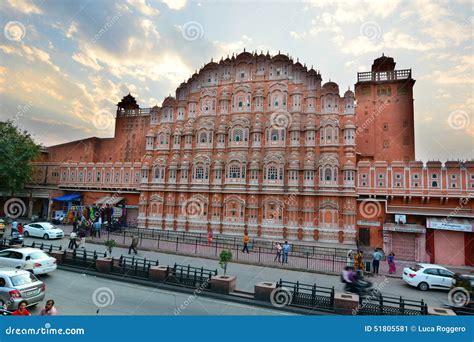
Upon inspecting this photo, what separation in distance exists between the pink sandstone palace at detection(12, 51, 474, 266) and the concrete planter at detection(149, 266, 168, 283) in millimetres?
17847

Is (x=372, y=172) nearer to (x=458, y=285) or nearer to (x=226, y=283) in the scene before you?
(x=458, y=285)

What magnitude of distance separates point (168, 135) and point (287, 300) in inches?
1146

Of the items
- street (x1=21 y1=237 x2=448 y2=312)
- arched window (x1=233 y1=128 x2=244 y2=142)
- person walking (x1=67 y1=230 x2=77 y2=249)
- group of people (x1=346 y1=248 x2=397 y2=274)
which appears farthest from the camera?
arched window (x1=233 y1=128 x2=244 y2=142)

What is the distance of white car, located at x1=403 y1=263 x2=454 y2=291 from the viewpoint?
50.5 feet

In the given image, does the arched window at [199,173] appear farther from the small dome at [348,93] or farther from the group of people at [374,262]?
the group of people at [374,262]

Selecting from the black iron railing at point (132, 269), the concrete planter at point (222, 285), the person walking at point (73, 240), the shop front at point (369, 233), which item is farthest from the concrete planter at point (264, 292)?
the shop front at point (369, 233)

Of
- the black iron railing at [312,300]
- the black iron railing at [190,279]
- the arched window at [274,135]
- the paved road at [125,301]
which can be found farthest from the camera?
the arched window at [274,135]

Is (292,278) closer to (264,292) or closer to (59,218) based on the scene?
(264,292)

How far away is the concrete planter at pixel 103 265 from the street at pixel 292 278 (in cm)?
494

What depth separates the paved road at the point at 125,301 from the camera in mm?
10367

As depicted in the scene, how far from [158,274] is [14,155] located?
110ft

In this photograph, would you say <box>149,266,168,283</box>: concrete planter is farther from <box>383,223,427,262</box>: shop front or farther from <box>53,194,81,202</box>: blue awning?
<box>53,194,81,202</box>: blue awning

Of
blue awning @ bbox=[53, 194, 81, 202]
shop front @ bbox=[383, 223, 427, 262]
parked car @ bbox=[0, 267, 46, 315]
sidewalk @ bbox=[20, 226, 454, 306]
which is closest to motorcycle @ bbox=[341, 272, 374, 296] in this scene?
sidewalk @ bbox=[20, 226, 454, 306]

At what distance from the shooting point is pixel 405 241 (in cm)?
2583
